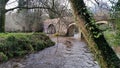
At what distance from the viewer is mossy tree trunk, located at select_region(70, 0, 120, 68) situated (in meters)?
4.28

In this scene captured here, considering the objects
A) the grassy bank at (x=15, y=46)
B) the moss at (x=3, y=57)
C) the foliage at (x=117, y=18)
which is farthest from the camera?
the grassy bank at (x=15, y=46)

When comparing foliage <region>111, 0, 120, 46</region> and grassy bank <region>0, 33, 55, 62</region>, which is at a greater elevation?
foliage <region>111, 0, 120, 46</region>

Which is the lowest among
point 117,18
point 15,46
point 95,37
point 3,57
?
point 3,57

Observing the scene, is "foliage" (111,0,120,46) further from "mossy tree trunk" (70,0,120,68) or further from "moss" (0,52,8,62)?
"moss" (0,52,8,62)

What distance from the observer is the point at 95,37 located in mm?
4301

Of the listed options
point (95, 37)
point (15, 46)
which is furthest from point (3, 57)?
point (95, 37)

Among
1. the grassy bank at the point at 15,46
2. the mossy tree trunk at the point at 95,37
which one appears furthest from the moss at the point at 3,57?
the mossy tree trunk at the point at 95,37

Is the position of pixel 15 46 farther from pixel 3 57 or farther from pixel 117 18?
pixel 117 18

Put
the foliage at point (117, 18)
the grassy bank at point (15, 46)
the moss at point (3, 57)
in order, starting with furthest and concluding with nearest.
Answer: the grassy bank at point (15, 46)
the moss at point (3, 57)
the foliage at point (117, 18)

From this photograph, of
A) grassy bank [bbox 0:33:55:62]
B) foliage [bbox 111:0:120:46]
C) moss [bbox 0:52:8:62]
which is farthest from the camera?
grassy bank [bbox 0:33:55:62]

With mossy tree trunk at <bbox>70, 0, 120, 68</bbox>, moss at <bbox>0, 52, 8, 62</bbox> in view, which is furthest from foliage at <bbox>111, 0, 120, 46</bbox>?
moss at <bbox>0, 52, 8, 62</bbox>

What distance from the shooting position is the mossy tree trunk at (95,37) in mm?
4277

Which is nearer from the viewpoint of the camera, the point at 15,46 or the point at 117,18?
the point at 117,18

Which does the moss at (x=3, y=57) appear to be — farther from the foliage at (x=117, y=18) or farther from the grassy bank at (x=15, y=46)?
the foliage at (x=117, y=18)
